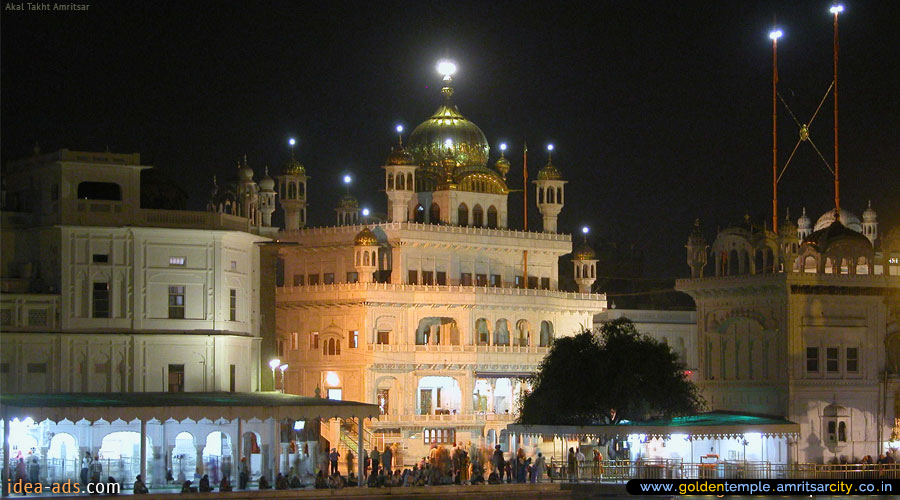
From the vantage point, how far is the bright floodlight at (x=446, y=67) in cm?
8962

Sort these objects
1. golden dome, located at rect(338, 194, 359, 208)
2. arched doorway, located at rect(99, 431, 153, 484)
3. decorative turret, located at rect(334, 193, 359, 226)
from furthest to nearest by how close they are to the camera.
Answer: golden dome, located at rect(338, 194, 359, 208) → decorative turret, located at rect(334, 193, 359, 226) → arched doorway, located at rect(99, 431, 153, 484)

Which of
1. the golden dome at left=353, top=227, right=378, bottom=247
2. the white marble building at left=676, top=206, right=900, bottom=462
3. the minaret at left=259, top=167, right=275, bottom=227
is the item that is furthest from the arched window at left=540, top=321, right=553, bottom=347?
the minaret at left=259, top=167, right=275, bottom=227

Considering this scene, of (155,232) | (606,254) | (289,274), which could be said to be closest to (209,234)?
(155,232)

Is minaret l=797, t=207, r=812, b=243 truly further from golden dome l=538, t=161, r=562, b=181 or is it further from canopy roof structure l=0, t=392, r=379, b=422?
canopy roof structure l=0, t=392, r=379, b=422

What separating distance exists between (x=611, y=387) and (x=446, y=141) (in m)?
23.6

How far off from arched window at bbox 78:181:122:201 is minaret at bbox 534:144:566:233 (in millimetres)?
28162

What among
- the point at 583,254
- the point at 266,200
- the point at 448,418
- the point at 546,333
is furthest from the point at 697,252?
the point at 266,200

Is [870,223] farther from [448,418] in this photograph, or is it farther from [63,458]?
[63,458]

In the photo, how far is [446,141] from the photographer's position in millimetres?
87875

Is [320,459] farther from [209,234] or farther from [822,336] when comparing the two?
[822,336]

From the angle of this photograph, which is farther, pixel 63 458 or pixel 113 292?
pixel 113 292

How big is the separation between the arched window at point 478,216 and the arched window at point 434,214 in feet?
5.75

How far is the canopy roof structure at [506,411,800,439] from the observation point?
64.2m

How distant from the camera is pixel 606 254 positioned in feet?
385
